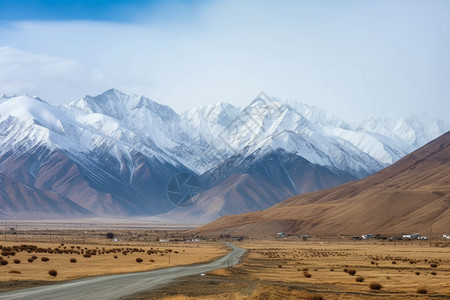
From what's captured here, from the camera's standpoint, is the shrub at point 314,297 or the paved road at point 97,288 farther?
the shrub at point 314,297

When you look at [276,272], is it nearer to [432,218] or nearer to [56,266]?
[56,266]

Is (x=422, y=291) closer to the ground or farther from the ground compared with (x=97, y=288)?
closer to the ground

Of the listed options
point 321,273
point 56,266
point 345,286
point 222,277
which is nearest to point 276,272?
point 321,273

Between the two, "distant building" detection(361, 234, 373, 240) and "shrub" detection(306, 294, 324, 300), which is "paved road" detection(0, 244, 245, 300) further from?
"distant building" detection(361, 234, 373, 240)

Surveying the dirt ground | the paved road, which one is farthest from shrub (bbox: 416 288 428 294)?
the paved road

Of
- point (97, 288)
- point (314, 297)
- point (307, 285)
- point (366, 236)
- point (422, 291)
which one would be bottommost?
point (366, 236)

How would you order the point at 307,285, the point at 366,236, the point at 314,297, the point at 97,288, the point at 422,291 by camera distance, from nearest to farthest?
the point at 314,297
the point at 97,288
the point at 422,291
the point at 307,285
the point at 366,236

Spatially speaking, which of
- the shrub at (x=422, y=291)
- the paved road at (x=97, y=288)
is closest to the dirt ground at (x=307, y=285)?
the shrub at (x=422, y=291)

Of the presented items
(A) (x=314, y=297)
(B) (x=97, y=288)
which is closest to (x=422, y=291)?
(A) (x=314, y=297)

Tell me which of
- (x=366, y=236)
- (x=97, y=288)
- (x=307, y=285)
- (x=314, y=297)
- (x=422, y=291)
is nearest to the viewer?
(x=314, y=297)

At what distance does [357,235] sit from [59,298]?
16843cm

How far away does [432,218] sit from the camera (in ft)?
625

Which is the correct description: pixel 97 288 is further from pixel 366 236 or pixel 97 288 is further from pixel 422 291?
pixel 366 236

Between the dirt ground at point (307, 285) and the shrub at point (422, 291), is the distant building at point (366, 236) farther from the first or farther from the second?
the shrub at point (422, 291)
